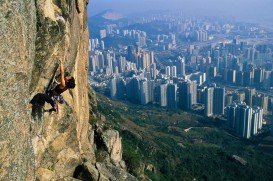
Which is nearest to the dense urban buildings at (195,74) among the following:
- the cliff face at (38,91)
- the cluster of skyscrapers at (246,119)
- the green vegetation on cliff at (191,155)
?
the cluster of skyscrapers at (246,119)

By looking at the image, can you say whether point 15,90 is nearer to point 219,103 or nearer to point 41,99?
point 41,99

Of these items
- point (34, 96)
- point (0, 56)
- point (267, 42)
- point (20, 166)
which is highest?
point (0, 56)

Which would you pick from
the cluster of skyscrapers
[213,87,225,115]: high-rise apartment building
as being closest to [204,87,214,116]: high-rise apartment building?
[213,87,225,115]: high-rise apartment building

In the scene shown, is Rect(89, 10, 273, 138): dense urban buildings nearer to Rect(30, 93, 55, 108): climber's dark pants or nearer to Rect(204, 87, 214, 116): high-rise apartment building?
Rect(204, 87, 214, 116): high-rise apartment building

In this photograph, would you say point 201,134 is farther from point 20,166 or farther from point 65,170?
point 20,166

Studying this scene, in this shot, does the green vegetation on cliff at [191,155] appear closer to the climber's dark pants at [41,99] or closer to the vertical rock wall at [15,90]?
the climber's dark pants at [41,99]

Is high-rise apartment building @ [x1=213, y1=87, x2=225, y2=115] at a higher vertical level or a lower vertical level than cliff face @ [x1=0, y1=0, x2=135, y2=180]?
lower

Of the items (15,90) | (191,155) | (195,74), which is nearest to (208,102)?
(191,155)

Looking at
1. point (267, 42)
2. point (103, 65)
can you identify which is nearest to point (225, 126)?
point (103, 65)
